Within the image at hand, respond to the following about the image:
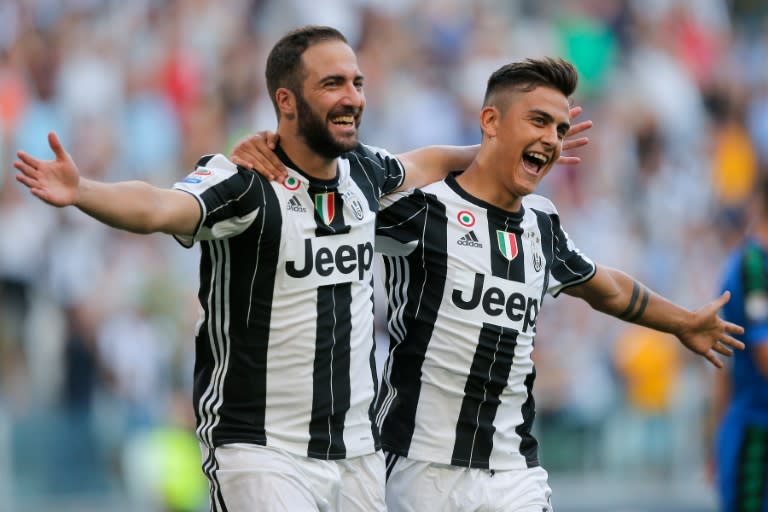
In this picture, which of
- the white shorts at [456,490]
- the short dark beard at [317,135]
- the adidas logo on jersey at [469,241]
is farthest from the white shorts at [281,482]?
the short dark beard at [317,135]

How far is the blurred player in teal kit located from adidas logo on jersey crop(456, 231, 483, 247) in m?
2.10

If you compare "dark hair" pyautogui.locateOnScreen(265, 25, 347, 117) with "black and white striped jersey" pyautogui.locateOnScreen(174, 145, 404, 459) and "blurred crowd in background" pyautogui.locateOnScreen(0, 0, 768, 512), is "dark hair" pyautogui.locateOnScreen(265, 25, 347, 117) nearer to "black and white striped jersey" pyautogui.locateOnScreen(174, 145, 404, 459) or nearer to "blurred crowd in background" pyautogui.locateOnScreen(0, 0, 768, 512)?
"black and white striped jersey" pyautogui.locateOnScreen(174, 145, 404, 459)

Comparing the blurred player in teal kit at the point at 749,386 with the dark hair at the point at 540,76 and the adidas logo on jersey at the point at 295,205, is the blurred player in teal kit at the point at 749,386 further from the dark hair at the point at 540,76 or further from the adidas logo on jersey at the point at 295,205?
the adidas logo on jersey at the point at 295,205

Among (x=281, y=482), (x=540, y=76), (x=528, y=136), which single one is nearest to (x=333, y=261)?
(x=281, y=482)

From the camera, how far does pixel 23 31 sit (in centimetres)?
1141

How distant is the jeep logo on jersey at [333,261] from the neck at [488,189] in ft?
2.16

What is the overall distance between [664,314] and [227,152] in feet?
20.7

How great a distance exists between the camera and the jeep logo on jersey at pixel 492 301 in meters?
5.75

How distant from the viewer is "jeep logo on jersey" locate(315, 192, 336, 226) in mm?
5379

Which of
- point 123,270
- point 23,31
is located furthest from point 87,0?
point 123,270

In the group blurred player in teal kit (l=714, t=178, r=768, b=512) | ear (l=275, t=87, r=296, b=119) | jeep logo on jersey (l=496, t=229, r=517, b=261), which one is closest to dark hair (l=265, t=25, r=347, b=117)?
ear (l=275, t=87, r=296, b=119)

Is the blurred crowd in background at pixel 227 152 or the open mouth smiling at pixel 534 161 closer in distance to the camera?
the open mouth smiling at pixel 534 161

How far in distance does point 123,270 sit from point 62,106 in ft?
5.00

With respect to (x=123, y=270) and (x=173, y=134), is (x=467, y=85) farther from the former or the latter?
(x=123, y=270)
